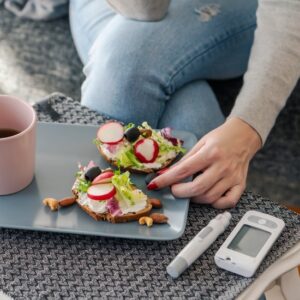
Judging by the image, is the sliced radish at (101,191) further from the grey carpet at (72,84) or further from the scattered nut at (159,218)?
the grey carpet at (72,84)

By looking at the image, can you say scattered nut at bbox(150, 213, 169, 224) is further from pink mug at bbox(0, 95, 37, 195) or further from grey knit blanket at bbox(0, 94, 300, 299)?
pink mug at bbox(0, 95, 37, 195)

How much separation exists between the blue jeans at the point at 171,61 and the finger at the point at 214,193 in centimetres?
19

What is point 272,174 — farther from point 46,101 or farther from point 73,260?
point 73,260

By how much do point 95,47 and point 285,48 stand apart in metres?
0.35

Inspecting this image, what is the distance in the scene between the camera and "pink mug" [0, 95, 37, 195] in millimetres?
855

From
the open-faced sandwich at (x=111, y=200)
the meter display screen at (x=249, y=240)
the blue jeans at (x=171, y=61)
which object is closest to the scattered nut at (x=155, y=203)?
the open-faced sandwich at (x=111, y=200)

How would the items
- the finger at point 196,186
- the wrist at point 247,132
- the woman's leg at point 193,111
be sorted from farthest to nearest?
the woman's leg at point 193,111 → the wrist at point 247,132 → the finger at point 196,186

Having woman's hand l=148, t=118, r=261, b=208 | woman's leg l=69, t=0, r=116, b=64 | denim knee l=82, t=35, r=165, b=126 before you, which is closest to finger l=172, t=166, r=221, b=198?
woman's hand l=148, t=118, r=261, b=208

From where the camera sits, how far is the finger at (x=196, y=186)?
895mm

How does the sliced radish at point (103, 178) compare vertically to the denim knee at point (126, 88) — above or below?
above

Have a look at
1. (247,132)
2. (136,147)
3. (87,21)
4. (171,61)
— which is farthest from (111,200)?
(87,21)

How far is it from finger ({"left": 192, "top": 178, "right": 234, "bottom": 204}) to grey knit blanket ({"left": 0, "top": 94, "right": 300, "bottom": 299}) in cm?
2

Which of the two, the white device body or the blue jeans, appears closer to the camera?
the white device body

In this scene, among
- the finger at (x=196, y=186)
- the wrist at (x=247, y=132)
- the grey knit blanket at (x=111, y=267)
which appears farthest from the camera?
the wrist at (x=247, y=132)
